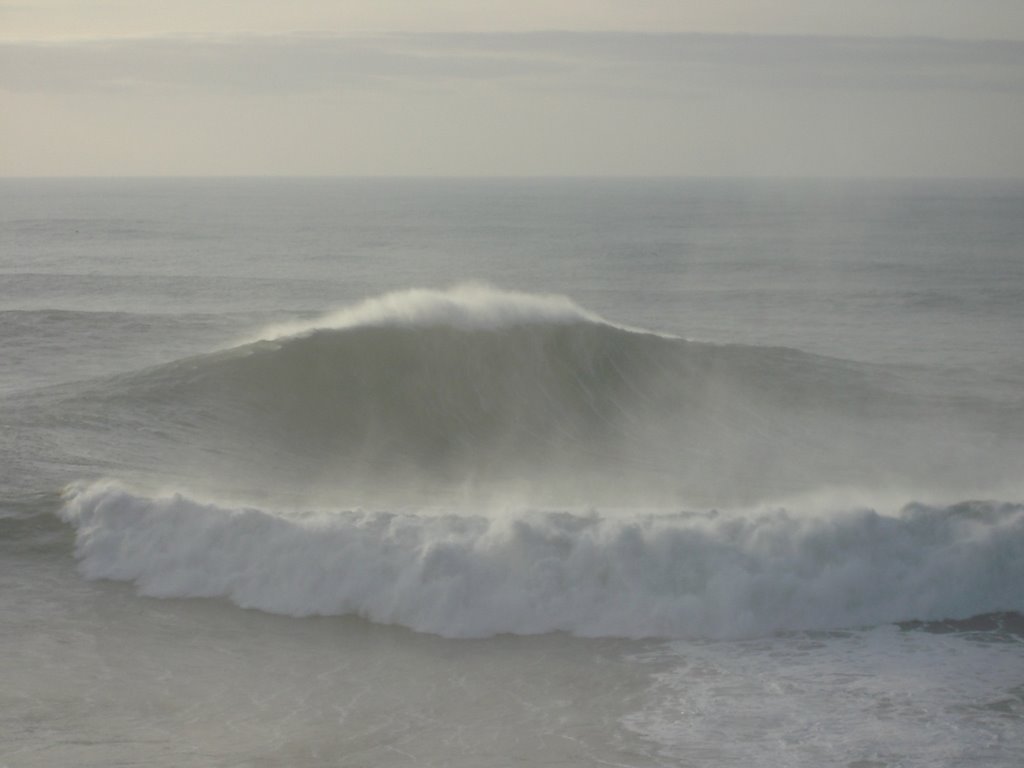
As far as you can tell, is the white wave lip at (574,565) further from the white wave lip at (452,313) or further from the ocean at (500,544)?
the white wave lip at (452,313)

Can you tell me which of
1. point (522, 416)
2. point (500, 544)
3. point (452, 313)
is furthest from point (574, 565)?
point (452, 313)

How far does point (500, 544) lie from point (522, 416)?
20.8 ft

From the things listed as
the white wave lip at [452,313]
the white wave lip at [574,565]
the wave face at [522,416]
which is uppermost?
the white wave lip at [452,313]

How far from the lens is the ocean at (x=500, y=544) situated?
7.50m

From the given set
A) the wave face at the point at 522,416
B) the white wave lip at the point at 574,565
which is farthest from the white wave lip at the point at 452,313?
the white wave lip at the point at 574,565

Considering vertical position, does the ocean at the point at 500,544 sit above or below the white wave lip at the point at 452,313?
below

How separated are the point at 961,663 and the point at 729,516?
2592 mm

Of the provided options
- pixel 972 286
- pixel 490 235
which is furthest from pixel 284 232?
pixel 972 286

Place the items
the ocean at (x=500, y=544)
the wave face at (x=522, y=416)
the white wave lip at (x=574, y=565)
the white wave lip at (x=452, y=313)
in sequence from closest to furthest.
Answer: the ocean at (x=500, y=544)
the white wave lip at (x=574, y=565)
the wave face at (x=522, y=416)
the white wave lip at (x=452, y=313)

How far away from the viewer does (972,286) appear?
3550 cm

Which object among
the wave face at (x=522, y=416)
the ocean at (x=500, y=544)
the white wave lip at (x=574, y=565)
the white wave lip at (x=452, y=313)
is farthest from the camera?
the white wave lip at (x=452, y=313)

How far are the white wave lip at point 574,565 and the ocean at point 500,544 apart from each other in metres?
0.03

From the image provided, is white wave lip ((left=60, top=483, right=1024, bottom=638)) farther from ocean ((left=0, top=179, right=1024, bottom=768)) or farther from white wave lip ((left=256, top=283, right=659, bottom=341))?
white wave lip ((left=256, top=283, right=659, bottom=341))

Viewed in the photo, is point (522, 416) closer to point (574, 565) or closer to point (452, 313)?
point (452, 313)
